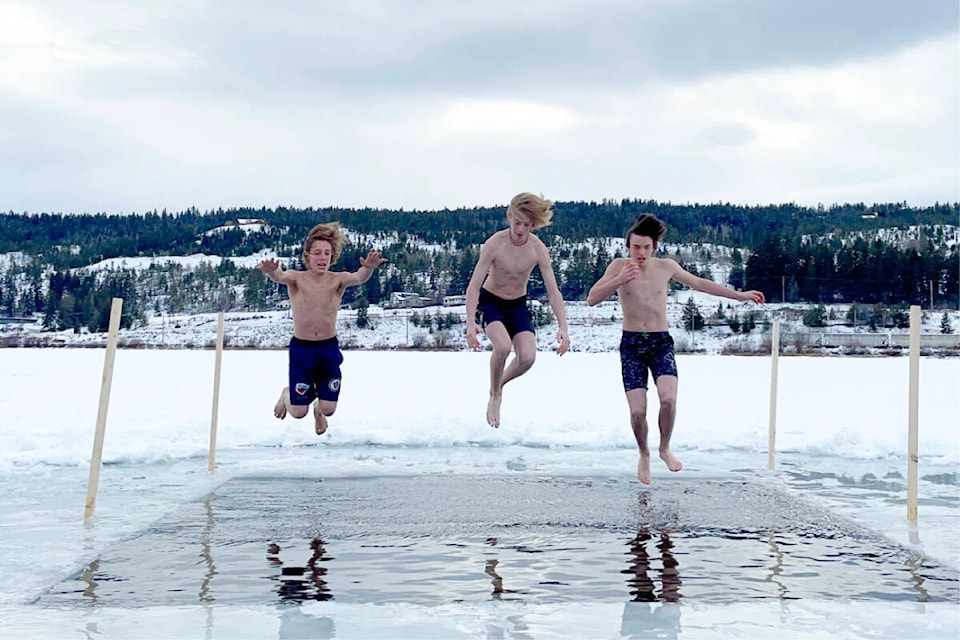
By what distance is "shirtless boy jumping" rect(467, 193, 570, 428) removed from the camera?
650cm

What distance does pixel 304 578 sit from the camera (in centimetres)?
511

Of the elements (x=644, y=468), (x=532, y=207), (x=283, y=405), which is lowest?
(x=644, y=468)

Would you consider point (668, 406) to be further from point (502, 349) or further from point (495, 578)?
point (495, 578)

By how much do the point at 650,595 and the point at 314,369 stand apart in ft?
12.0

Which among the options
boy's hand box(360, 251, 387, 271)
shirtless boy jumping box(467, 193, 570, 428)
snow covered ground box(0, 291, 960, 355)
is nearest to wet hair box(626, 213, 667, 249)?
shirtless boy jumping box(467, 193, 570, 428)

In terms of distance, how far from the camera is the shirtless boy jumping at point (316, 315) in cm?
727

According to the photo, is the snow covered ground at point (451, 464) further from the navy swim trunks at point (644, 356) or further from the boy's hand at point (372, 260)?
the boy's hand at point (372, 260)

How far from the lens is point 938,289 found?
66812 millimetres

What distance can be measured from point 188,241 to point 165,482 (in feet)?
313

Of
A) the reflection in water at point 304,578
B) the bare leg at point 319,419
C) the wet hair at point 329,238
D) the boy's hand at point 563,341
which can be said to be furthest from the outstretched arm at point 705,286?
the reflection in water at point 304,578

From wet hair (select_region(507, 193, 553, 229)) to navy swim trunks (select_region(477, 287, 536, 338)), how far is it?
2.55ft

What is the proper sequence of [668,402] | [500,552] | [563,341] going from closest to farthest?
[500,552] < [563,341] < [668,402]

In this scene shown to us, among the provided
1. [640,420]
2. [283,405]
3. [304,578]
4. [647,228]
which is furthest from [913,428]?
[283,405]

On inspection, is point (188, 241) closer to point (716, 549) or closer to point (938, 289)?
point (938, 289)
